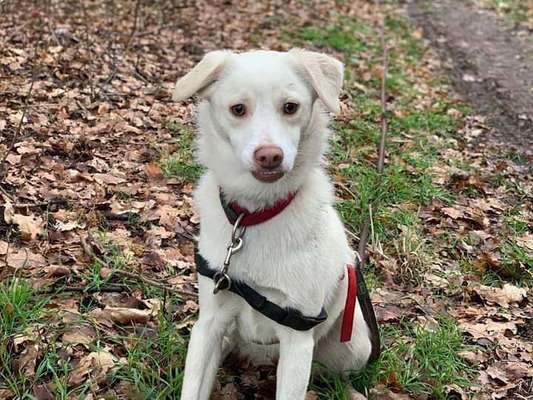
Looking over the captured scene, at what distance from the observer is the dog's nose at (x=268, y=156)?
231cm

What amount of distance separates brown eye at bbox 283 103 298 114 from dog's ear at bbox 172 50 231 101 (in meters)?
0.30

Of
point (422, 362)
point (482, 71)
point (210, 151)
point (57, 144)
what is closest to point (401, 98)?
point (482, 71)

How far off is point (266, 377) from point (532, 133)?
5.22 metres

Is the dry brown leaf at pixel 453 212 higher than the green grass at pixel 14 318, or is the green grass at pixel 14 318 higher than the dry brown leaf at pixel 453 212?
the green grass at pixel 14 318

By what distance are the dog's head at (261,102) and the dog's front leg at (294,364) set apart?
0.64m

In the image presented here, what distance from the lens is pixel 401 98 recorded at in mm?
7910

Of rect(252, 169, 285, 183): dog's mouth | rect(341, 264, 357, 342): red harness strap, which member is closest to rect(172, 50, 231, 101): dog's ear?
rect(252, 169, 285, 183): dog's mouth

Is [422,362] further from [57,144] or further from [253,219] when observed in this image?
[57,144]

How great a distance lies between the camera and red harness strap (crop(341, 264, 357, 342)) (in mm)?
2881

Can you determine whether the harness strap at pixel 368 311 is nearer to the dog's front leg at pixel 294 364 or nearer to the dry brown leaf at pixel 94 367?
the dog's front leg at pixel 294 364

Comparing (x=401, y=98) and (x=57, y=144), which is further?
(x=401, y=98)

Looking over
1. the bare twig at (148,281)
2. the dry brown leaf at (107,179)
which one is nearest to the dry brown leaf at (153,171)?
the dry brown leaf at (107,179)

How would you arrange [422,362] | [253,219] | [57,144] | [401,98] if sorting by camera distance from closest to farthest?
[253,219] → [422,362] → [57,144] → [401,98]

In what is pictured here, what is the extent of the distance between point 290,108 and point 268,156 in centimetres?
26
